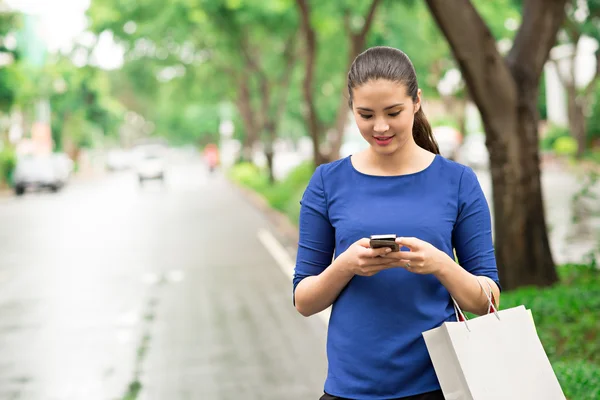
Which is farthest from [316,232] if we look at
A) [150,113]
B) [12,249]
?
[150,113]

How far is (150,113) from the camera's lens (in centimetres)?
10681

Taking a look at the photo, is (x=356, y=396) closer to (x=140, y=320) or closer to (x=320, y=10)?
(x=140, y=320)

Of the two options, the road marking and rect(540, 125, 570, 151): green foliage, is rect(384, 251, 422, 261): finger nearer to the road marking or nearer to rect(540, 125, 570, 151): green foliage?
the road marking

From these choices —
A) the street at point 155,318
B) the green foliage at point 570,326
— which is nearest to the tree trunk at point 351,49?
the street at point 155,318

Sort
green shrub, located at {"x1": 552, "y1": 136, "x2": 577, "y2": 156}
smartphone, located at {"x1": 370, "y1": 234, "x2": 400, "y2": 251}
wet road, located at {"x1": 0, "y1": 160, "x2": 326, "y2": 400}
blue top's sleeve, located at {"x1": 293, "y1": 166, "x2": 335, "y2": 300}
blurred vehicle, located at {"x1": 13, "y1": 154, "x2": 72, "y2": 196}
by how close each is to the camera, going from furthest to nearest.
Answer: green shrub, located at {"x1": 552, "y1": 136, "x2": 577, "y2": 156} < blurred vehicle, located at {"x1": 13, "y1": 154, "x2": 72, "y2": 196} < wet road, located at {"x1": 0, "y1": 160, "x2": 326, "y2": 400} < blue top's sleeve, located at {"x1": 293, "y1": 166, "x2": 335, "y2": 300} < smartphone, located at {"x1": 370, "y1": 234, "x2": 400, "y2": 251}

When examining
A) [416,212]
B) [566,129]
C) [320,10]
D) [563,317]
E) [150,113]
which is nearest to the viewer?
[416,212]

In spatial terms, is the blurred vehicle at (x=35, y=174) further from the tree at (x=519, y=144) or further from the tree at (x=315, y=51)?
the tree at (x=519, y=144)

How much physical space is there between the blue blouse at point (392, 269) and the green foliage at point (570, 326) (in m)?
2.92

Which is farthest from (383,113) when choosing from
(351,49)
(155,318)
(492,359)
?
(351,49)

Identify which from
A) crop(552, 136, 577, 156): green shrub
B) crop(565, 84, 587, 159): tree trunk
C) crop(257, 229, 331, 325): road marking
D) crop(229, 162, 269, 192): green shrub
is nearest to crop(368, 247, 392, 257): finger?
crop(257, 229, 331, 325): road marking

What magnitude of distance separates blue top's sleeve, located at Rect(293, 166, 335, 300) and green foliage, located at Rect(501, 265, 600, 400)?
118 inches

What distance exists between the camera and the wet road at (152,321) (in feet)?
24.4

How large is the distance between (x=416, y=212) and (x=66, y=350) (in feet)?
21.8

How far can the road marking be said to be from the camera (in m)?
14.3
